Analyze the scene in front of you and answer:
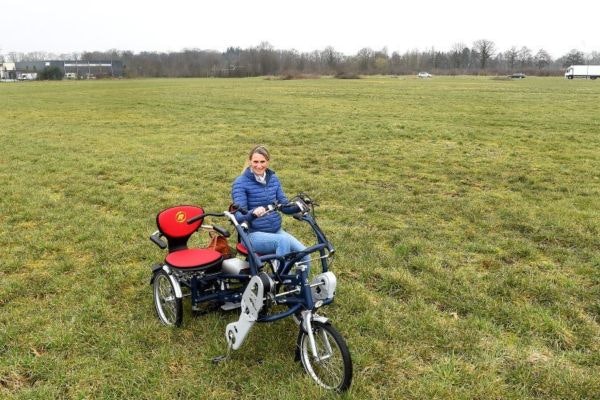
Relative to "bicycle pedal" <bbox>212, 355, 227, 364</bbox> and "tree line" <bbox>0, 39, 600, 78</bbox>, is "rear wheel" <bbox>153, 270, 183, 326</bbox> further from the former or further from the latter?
"tree line" <bbox>0, 39, 600, 78</bbox>

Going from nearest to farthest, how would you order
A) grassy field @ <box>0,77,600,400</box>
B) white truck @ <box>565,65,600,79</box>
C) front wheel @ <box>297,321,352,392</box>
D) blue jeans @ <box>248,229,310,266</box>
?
front wheel @ <box>297,321,352,392</box> → grassy field @ <box>0,77,600,400</box> → blue jeans @ <box>248,229,310,266</box> → white truck @ <box>565,65,600,79</box>

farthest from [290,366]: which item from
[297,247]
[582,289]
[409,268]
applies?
[582,289]

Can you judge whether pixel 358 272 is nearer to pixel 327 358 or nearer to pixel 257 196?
pixel 257 196

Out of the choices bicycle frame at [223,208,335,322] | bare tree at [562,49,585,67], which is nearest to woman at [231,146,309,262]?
bicycle frame at [223,208,335,322]

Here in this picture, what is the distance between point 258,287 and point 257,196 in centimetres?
131

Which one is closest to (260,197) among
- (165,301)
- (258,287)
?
(258,287)

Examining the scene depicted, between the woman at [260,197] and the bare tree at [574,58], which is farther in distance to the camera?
the bare tree at [574,58]

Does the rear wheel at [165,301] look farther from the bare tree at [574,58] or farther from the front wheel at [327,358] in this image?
the bare tree at [574,58]

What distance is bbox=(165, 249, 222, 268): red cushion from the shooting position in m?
4.42

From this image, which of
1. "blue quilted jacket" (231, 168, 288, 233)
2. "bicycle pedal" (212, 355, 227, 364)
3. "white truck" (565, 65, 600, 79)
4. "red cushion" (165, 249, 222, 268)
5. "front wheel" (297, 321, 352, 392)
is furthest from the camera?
"white truck" (565, 65, 600, 79)

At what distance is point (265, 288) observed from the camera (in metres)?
3.54

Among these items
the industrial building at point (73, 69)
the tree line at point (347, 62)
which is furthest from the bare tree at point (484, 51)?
the industrial building at point (73, 69)

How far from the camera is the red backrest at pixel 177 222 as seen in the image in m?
4.88

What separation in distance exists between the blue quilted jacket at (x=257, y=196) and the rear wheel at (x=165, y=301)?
3.25 feet
